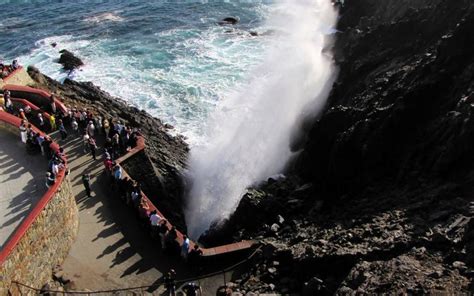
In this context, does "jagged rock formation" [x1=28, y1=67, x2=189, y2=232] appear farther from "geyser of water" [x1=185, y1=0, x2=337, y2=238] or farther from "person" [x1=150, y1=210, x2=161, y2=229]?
"person" [x1=150, y1=210, x2=161, y2=229]

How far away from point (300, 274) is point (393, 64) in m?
12.3

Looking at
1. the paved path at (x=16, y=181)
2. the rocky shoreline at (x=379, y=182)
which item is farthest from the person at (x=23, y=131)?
the rocky shoreline at (x=379, y=182)

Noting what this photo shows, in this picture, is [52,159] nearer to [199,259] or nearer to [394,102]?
[199,259]

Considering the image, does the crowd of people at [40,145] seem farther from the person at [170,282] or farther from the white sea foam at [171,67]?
the white sea foam at [171,67]

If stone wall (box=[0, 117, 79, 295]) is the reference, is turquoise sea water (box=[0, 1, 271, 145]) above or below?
below

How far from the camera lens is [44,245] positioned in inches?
→ 589

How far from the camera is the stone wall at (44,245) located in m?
13.6

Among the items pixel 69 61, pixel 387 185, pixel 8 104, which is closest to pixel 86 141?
pixel 8 104

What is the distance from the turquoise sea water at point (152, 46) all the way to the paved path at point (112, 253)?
11698mm

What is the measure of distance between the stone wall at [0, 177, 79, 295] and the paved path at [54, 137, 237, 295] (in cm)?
45

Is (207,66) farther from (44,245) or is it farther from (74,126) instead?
(44,245)

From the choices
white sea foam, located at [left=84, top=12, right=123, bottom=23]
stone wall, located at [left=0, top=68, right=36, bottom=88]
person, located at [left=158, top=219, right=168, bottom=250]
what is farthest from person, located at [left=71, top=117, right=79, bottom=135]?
white sea foam, located at [left=84, top=12, right=123, bottom=23]

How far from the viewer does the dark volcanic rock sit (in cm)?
3953

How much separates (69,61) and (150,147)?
1953 cm
